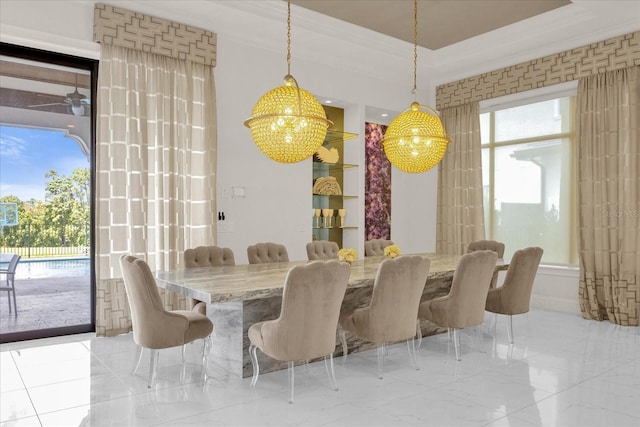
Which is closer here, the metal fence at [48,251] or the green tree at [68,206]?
the metal fence at [48,251]

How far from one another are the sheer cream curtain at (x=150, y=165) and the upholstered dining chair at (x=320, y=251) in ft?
3.51

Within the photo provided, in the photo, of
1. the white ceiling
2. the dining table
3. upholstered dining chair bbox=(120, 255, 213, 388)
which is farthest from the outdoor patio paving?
the white ceiling

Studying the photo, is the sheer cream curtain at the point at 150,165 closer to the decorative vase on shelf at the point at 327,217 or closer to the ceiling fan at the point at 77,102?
the ceiling fan at the point at 77,102

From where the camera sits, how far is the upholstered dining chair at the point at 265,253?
181 inches

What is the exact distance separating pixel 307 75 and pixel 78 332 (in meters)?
3.87

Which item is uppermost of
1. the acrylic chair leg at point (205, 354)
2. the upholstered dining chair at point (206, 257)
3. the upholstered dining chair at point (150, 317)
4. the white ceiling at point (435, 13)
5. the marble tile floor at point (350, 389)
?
the white ceiling at point (435, 13)

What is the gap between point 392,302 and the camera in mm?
3305

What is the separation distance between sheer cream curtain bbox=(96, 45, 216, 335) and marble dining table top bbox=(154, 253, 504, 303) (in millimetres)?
1106

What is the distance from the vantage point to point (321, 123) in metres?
3.66

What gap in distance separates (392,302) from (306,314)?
75 centimetres

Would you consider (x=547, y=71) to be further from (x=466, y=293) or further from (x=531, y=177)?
(x=466, y=293)

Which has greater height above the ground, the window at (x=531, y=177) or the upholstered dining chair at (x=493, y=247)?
the window at (x=531, y=177)

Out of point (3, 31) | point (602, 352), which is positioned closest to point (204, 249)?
point (3, 31)

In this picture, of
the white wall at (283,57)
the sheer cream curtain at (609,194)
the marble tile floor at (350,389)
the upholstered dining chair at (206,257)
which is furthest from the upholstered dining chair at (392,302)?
the sheer cream curtain at (609,194)
